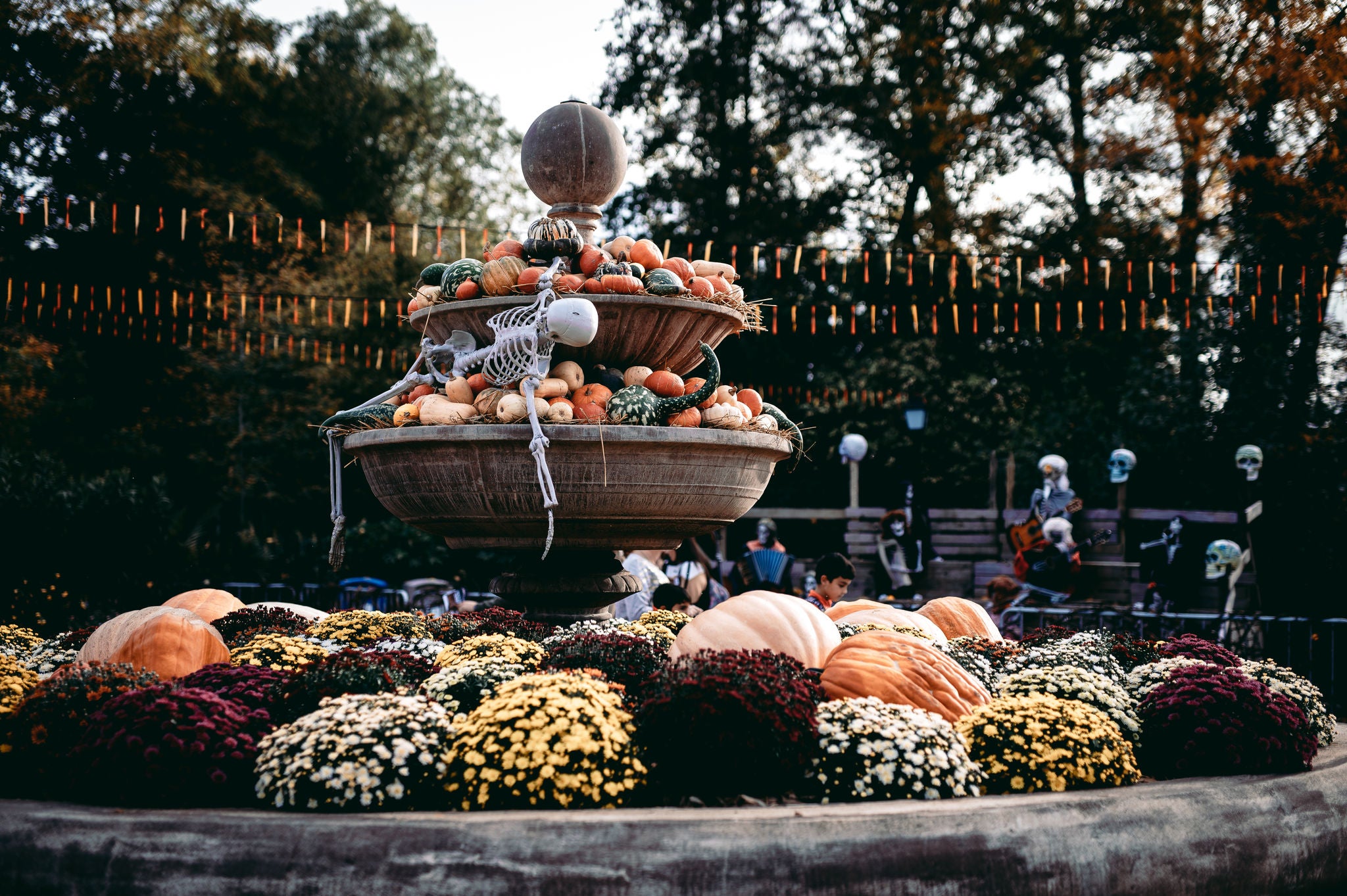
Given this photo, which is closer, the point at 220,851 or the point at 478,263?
the point at 220,851

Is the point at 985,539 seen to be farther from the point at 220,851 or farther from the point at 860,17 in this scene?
the point at 220,851

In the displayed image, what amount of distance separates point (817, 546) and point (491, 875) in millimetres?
18702

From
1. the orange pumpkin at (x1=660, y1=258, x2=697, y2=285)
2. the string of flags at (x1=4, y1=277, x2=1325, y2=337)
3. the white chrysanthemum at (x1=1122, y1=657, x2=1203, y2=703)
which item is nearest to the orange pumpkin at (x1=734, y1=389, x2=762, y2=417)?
the orange pumpkin at (x1=660, y1=258, x2=697, y2=285)

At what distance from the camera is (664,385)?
554 cm

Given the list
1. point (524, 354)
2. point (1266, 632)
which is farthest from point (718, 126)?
point (524, 354)

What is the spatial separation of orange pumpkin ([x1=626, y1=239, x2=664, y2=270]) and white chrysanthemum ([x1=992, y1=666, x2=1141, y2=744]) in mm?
2934

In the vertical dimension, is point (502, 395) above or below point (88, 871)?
above

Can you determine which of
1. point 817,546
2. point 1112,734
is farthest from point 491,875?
point 817,546

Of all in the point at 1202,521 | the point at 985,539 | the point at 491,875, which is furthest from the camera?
the point at 985,539

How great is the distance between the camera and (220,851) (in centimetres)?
291

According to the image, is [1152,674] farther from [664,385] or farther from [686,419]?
[664,385]

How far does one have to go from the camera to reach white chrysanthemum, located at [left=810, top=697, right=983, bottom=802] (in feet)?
11.5

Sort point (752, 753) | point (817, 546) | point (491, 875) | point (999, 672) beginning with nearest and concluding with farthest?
point (491, 875) < point (752, 753) < point (999, 672) < point (817, 546)

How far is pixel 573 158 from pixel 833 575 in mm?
3865
